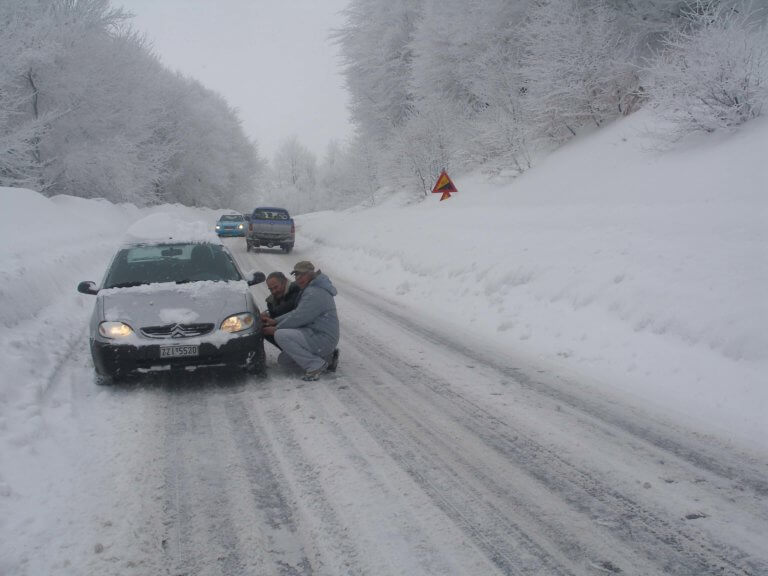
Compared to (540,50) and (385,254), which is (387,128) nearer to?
(540,50)

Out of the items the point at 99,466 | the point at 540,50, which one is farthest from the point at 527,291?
the point at 540,50

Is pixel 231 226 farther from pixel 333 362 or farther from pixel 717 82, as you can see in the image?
pixel 333 362

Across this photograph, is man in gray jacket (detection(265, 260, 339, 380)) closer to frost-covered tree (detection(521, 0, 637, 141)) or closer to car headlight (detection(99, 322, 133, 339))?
car headlight (detection(99, 322, 133, 339))

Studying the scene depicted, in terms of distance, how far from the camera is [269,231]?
75.6ft

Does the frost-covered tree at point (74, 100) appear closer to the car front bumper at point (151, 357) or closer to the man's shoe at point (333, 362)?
the car front bumper at point (151, 357)

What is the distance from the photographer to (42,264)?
1033cm

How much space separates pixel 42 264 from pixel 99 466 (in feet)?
26.7

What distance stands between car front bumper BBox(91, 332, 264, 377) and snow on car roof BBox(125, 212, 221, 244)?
2.15m

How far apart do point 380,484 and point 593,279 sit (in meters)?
5.81

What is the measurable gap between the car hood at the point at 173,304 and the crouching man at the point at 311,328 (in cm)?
53

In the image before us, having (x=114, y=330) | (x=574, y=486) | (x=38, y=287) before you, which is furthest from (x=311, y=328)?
(x=38, y=287)

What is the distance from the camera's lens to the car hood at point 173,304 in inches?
218

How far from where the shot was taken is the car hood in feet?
18.2

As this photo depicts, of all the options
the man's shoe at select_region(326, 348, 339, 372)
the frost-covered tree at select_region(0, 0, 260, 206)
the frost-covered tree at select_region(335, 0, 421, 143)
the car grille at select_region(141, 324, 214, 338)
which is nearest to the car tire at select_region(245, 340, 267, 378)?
the car grille at select_region(141, 324, 214, 338)
